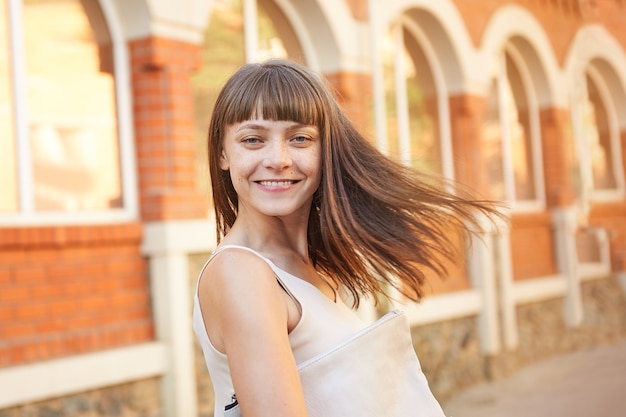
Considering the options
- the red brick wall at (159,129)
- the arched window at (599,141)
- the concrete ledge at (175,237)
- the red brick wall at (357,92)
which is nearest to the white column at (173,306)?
the concrete ledge at (175,237)

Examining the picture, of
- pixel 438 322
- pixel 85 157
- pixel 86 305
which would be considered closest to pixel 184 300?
pixel 86 305

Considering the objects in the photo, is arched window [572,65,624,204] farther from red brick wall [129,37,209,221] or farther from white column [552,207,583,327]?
red brick wall [129,37,209,221]

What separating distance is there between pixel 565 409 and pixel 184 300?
372 cm

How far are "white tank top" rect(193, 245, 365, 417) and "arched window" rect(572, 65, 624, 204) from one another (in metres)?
11.1

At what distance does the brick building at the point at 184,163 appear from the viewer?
499cm

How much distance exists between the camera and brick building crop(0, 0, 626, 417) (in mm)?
4992

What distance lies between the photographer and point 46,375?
4770mm

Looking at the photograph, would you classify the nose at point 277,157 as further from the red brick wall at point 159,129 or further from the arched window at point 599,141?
the arched window at point 599,141

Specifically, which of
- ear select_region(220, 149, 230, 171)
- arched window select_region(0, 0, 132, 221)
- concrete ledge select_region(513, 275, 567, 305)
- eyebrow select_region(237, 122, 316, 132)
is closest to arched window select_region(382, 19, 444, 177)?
concrete ledge select_region(513, 275, 567, 305)

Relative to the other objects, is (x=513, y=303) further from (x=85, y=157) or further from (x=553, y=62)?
(x=85, y=157)

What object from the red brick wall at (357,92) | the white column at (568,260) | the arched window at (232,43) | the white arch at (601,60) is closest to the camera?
the arched window at (232,43)

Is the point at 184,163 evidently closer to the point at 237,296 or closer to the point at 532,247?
the point at 237,296

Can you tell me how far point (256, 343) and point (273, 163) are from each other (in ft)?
1.21

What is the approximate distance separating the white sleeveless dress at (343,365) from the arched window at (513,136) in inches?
330
